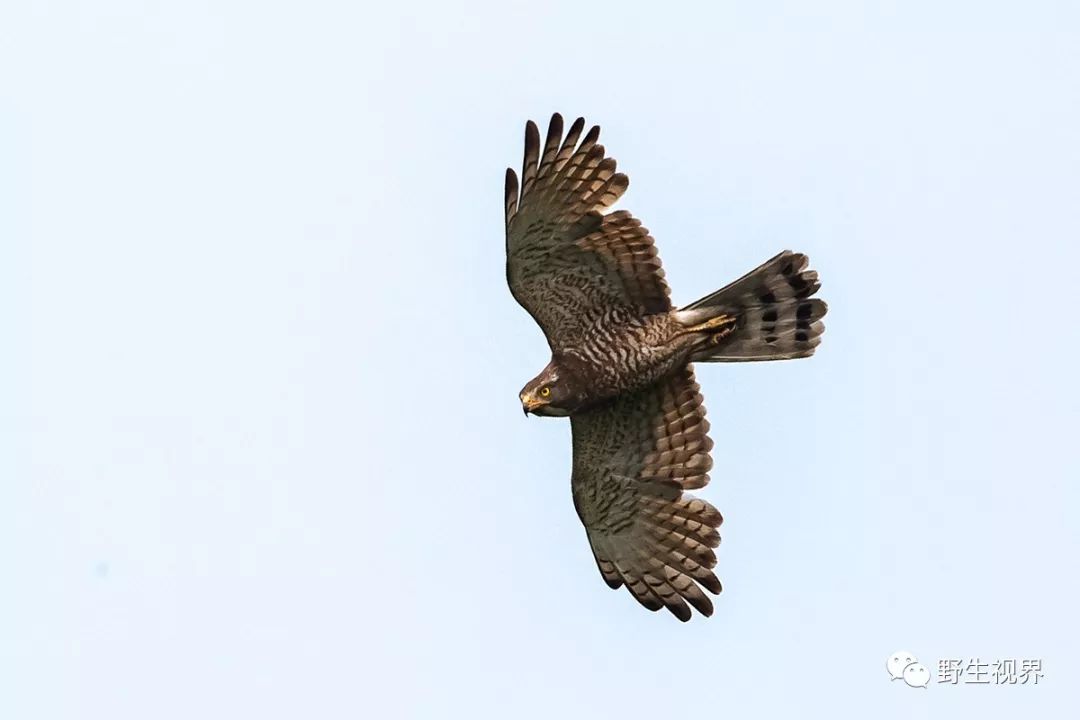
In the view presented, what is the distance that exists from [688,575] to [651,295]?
222cm

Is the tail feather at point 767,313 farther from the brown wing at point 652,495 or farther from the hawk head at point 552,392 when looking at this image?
the hawk head at point 552,392

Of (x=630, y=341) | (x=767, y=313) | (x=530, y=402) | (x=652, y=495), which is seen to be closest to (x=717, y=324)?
(x=767, y=313)

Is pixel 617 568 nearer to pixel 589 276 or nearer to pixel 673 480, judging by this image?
pixel 673 480

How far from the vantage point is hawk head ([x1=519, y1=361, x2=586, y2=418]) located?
15727 millimetres

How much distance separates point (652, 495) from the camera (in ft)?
54.1

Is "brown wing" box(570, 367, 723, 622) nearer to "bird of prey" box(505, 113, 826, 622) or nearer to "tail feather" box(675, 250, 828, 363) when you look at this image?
"bird of prey" box(505, 113, 826, 622)

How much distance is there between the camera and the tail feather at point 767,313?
15680 mm

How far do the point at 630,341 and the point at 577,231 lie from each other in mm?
867

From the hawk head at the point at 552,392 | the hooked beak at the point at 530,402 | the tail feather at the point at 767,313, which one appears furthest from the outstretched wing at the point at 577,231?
the hooked beak at the point at 530,402

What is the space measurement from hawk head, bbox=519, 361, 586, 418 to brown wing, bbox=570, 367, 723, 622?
57 centimetres

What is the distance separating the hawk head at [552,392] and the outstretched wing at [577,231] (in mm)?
584

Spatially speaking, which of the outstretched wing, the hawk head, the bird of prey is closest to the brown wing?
the bird of prey

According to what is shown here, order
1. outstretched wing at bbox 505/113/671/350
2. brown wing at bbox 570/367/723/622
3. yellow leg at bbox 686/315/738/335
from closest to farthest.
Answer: outstretched wing at bbox 505/113/671/350 → yellow leg at bbox 686/315/738/335 → brown wing at bbox 570/367/723/622

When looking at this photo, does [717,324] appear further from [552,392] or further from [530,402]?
[530,402]
